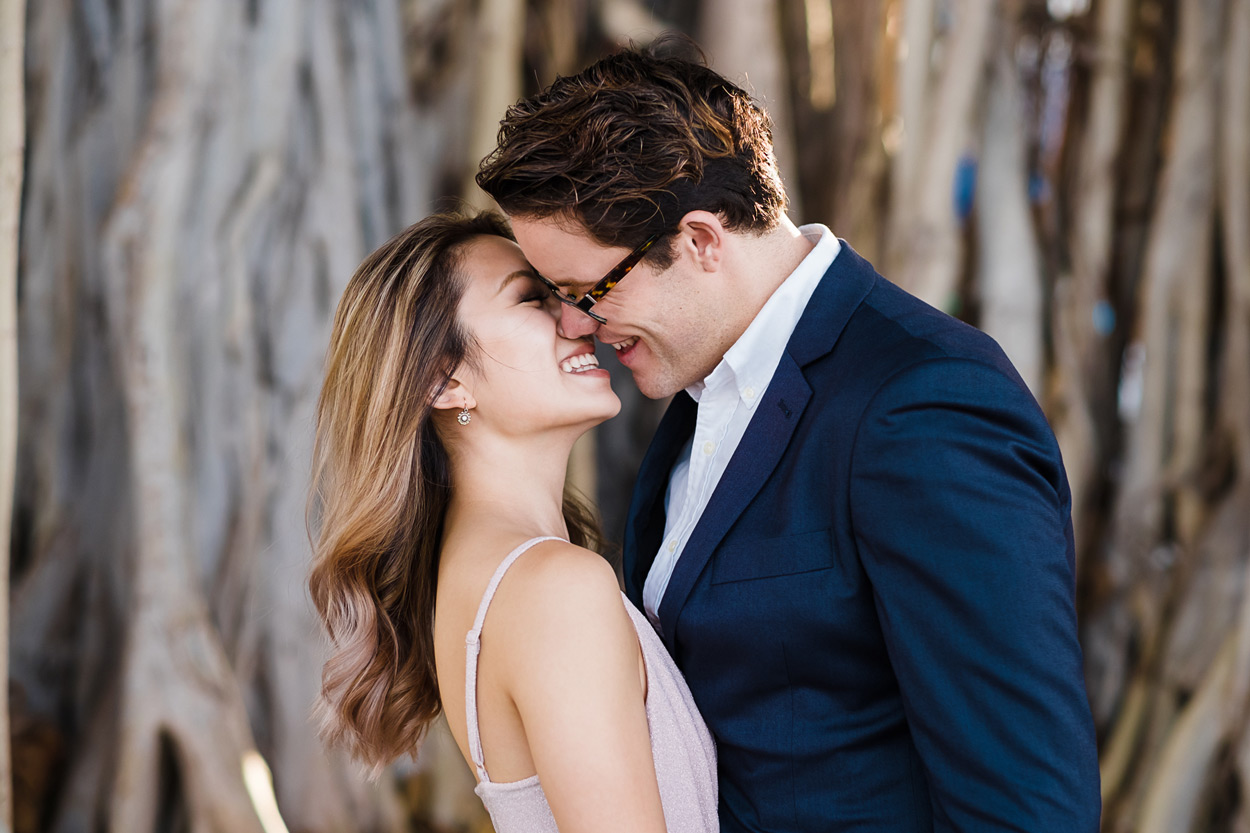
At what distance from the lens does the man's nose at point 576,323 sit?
44.5 inches

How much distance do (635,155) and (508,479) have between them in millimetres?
441

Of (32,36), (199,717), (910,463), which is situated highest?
(32,36)

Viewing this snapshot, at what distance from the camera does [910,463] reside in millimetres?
782

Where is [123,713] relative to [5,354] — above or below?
below

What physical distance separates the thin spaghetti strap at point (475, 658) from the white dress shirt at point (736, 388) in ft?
0.52

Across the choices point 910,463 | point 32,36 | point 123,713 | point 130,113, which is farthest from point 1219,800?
point 32,36

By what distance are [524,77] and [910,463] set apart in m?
2.05

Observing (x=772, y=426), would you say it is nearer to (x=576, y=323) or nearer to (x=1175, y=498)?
(x=576, y=323)

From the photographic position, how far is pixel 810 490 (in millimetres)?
905

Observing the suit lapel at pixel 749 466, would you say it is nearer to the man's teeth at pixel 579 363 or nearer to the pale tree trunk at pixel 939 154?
the man's teeth at pixel 579 363

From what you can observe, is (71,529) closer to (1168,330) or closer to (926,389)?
(926,389)

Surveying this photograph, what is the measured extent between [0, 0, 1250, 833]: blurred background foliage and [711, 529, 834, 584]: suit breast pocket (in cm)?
115

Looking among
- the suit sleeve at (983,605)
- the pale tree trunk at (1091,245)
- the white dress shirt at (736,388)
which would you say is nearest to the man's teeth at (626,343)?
the white dress shirt at (736,388)

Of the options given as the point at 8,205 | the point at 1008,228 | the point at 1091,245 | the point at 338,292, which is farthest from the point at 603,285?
the point at 1091,245
